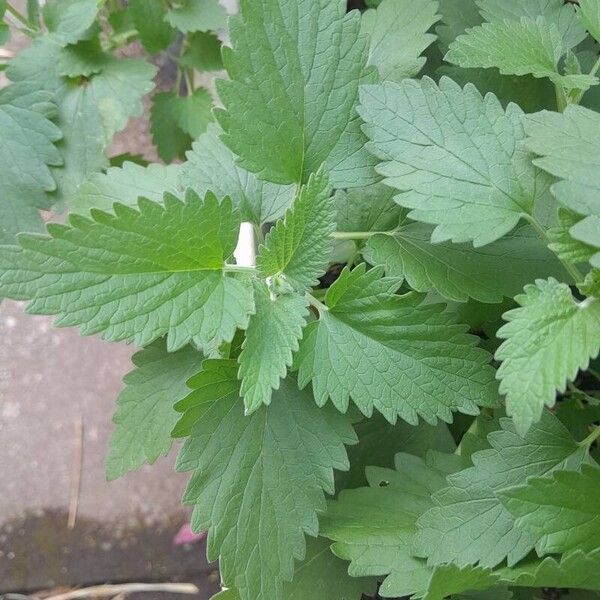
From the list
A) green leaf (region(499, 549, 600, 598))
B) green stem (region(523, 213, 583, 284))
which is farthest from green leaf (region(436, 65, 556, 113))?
green leaf (region(499, 549, 600, 598))

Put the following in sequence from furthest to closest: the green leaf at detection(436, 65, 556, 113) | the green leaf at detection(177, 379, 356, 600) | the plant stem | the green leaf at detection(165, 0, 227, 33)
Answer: the plant stem < the green leaf at detection(165, 0, 227, 33) < the green leaf at detection(436, 65, 556, 113) < the green leaf at detection(177, 379, 356, 600)

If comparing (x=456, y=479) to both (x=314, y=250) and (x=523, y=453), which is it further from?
(x=314, y=250)

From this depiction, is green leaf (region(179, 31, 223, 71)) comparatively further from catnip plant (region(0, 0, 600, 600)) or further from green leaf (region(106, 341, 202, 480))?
green leaf (region(106, 341, 202, 480))

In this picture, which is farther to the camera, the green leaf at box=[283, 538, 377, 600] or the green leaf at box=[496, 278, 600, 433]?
the green leaf at box=[283, 538, 377, 600]

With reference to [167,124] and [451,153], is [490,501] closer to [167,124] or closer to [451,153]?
[451,153]

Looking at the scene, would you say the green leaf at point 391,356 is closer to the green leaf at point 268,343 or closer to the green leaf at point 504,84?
the green leaf at point 268,343

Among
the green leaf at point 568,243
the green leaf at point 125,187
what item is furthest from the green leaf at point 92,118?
the green leaf at point 568,243
